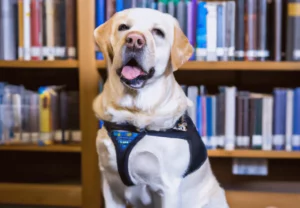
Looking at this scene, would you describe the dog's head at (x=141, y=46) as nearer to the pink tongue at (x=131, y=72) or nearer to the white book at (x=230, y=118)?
the pink tongue at (x=131, y=72)

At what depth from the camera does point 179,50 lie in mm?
1017

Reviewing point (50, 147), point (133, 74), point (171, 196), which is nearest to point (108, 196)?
point (171, 196)

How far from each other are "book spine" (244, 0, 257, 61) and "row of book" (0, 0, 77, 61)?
57 cm

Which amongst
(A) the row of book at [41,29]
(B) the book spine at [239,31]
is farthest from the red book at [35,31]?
(B) the book spine at [239,31]

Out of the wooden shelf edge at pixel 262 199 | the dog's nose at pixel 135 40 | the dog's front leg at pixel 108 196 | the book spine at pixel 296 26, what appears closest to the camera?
the dog's nose at pixel 135 40

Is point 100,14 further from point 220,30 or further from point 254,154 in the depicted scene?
point 254,154

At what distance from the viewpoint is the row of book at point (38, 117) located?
4.98ft

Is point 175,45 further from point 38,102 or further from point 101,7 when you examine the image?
point 38,102

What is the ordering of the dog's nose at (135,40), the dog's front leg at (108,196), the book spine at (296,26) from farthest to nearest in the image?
the book spine at (296,26)
the dog's front leg at (108,196)
the dog's nose at (135,40)

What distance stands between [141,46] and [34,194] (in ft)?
2.70

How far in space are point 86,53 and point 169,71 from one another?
0.46 meters

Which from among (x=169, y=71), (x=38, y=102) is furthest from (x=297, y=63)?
(x=38, y=102)

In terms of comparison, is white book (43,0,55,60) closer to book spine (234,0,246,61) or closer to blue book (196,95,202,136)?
blue book (196,95,202,136)

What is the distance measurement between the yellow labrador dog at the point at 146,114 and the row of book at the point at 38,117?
1.59ft
